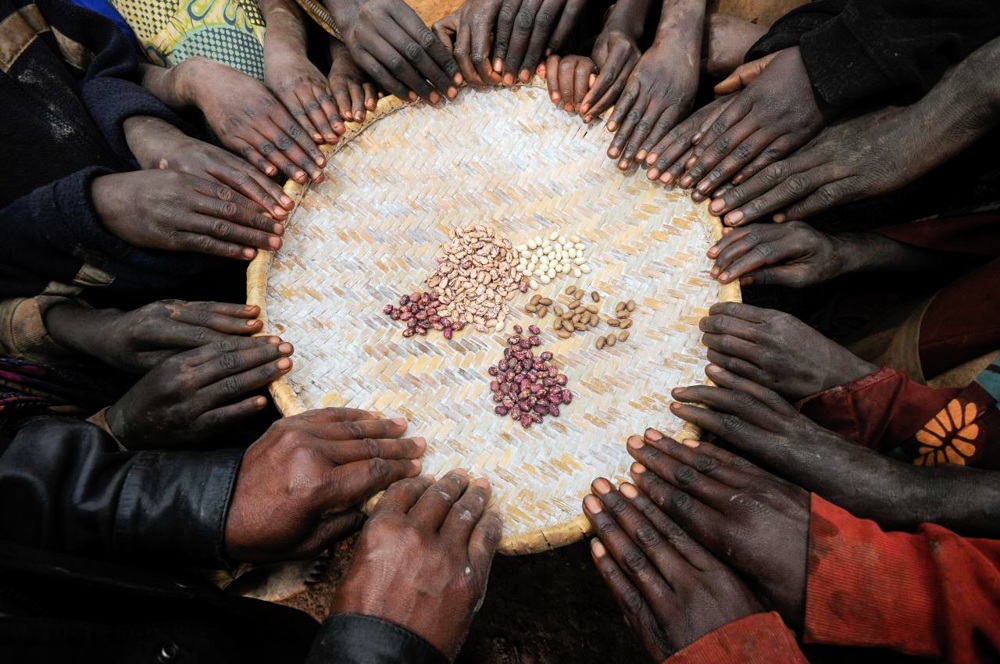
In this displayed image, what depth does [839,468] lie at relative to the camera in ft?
4.77

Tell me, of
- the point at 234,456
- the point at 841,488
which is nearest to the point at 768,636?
the point at 841,488

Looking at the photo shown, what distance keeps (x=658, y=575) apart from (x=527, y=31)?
179 cm

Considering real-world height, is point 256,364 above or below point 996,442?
above

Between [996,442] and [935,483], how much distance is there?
8.7 inches

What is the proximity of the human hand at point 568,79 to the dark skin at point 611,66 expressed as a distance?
30 millimetres

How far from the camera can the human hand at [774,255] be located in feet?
5.76

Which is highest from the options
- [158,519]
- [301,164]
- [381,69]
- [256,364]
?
[381,69]

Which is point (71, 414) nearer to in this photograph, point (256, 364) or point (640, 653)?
point (256, 364)

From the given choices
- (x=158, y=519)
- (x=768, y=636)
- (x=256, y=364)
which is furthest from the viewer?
(x=256, y=364)

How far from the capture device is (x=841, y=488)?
1.45 m

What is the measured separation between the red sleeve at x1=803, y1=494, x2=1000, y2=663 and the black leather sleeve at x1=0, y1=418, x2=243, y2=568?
56.6 inches

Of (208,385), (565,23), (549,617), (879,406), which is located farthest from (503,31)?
(549,617)

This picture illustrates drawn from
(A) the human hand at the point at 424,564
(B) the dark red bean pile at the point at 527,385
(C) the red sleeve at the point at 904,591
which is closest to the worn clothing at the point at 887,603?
(C) the red sleeve at the point at 904,591

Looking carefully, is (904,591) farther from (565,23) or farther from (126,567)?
(565,23)
